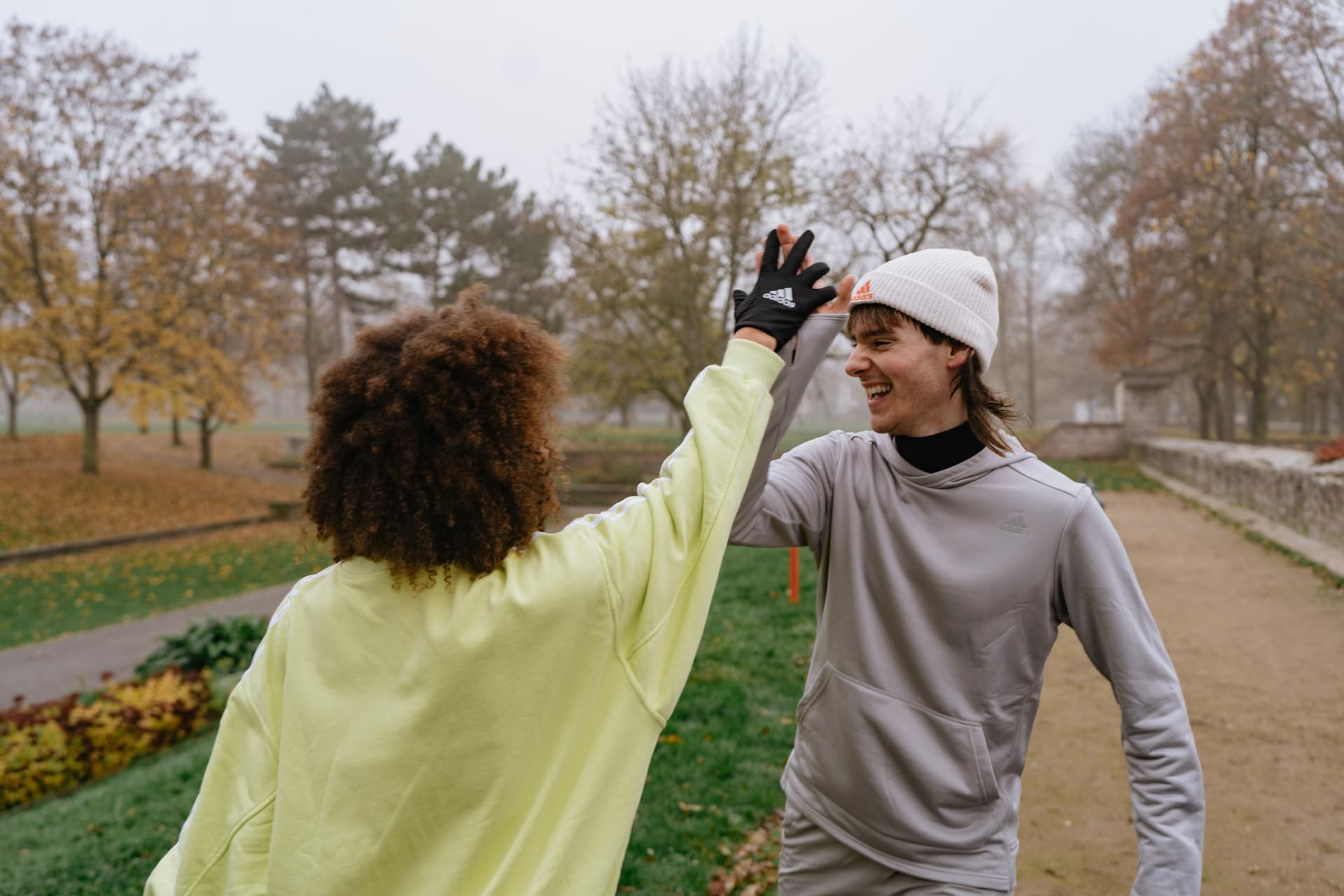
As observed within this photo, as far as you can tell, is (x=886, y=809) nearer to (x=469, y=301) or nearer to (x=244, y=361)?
(x=469, y=301)

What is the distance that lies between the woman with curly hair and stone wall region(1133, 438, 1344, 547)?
11.5 m

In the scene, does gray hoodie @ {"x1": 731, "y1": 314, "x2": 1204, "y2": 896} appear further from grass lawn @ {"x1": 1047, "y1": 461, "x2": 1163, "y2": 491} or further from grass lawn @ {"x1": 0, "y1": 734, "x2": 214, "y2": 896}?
grass lawn @ {"x1": 1047, "y1": 461, "x2": 1163, "y2": 491}

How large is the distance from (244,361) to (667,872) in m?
25.3

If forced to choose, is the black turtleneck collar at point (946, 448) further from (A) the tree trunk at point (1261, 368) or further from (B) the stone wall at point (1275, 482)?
(A) the tree trunk at point (1261, 368)

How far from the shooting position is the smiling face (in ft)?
6.59

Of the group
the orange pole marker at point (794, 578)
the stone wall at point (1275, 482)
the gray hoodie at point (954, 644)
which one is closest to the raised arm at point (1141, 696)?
the gray hoodie at point (954, 644)

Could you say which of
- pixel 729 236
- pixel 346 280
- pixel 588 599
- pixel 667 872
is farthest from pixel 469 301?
pixel 346 280

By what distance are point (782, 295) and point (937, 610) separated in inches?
28.5

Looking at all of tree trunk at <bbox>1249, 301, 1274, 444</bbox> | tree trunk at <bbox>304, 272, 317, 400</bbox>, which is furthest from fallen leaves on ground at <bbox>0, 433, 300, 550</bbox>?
tree trunk at <bbox>1249, 301, 1274, 444</bbox>

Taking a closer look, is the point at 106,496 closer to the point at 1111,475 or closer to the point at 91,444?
the point at 91,444

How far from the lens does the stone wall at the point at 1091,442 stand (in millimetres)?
26625

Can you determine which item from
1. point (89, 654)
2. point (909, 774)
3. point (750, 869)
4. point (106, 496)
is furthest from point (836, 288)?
point (106, 496)

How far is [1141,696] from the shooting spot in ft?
5.89

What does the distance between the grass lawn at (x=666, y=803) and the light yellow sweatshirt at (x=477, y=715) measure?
8.23ft
